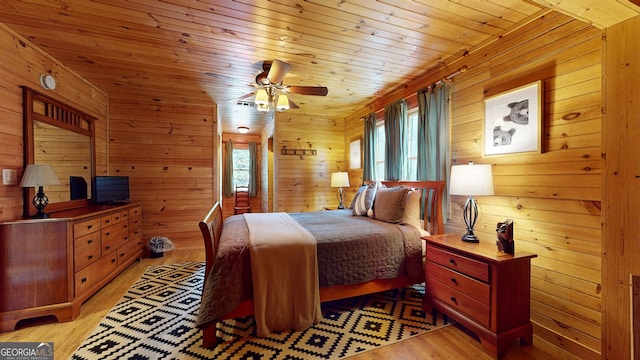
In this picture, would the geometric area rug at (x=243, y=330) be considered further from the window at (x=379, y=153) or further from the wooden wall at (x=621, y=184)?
the window at (x=379, y=153)

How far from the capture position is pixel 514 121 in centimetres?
208

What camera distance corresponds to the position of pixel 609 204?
5.08ft

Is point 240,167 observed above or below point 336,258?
above

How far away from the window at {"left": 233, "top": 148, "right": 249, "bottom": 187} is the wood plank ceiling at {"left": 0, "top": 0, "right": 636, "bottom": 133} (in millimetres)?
4350

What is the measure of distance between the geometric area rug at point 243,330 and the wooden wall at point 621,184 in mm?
1003

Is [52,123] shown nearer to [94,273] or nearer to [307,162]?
[94,273]

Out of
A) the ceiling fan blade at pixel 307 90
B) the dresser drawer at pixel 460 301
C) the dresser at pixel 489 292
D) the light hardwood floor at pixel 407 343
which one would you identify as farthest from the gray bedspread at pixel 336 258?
the ceiling fan blade at pixel 307 90

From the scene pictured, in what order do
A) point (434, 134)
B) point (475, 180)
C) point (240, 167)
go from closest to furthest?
1. point (475, 180)
2. point (434, 134)
3. point (240, 167)

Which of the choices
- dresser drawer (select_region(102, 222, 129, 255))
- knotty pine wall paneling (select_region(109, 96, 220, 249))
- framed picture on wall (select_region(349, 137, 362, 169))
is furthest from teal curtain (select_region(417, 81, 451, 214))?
dresser drawer (select_region(102, 222, 129, 255))

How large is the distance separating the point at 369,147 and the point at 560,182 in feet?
8.57

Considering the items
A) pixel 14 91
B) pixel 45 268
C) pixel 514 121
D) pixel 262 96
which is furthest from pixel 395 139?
pixel 14 91

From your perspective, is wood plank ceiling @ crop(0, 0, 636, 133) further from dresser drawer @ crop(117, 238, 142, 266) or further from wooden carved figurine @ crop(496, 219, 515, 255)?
dresser drawer @ crop(117, 238, 142, 266)

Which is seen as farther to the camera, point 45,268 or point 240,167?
point 240,167

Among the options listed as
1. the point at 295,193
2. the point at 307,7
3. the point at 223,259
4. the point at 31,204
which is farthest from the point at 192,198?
the point at 307,7
